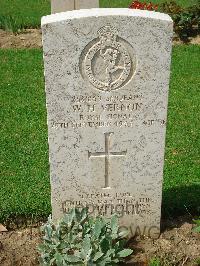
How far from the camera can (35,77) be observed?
826 centimetres

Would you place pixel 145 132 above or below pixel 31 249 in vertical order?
above

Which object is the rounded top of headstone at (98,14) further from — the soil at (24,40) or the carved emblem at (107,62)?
the soil at (24,40)

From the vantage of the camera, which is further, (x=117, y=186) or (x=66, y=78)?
(x=117, y=186)

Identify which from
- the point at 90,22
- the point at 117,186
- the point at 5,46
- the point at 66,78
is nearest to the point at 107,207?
the point at 117,186

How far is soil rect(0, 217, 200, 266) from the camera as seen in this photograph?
3918 mm

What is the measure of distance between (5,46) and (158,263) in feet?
23.4

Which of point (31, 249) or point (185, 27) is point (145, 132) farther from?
point (185, 27)

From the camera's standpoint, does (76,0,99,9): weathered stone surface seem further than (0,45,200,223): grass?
Yes

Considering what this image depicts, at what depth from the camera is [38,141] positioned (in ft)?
→ 19.8

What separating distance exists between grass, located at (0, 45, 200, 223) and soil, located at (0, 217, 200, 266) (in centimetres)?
29

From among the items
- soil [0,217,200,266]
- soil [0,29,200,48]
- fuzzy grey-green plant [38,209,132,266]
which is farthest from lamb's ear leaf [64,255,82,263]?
soil [0,29,200,48]

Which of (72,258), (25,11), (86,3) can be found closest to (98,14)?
(72,258)

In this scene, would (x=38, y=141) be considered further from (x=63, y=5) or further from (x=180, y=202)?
(x=63, y=5)

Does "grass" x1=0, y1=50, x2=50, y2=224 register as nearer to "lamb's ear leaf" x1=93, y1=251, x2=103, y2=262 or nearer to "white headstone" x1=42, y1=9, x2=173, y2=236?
"white headstone" x1=42, y1=9, x2=173, y2=236
